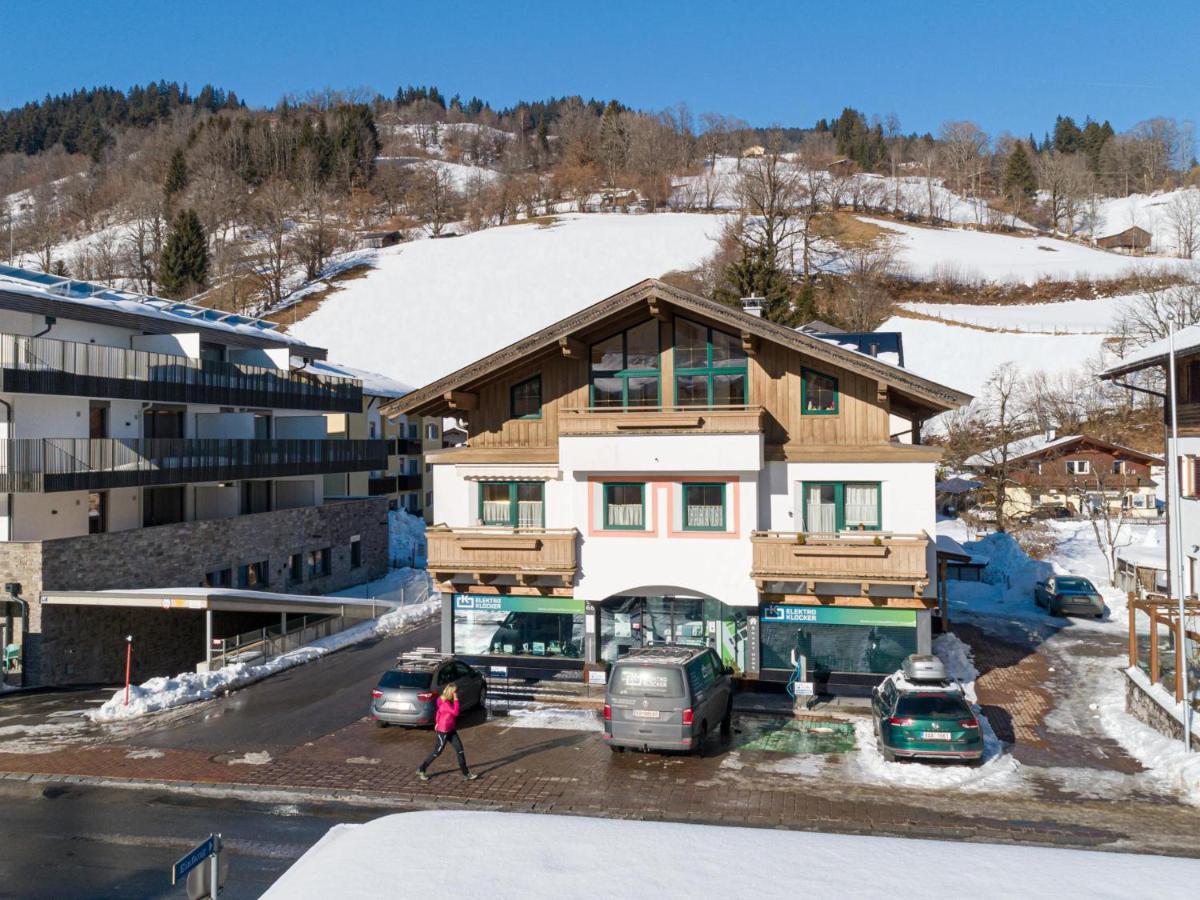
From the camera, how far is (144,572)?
2984 centimetres

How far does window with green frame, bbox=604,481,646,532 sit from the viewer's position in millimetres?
23328

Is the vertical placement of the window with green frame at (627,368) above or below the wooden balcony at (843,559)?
above

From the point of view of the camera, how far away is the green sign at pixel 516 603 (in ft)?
78.7

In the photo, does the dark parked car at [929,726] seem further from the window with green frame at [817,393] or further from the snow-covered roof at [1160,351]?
the snow-covered roof at [1160,351]

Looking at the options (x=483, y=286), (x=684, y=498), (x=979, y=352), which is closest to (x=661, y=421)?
(x=684, y=498)

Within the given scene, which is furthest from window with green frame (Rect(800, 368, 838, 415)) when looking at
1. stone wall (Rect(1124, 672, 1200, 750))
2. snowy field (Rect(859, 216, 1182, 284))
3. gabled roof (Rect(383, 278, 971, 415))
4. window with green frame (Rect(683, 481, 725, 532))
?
snowy field (Rect(859, 216, 1182, 284))

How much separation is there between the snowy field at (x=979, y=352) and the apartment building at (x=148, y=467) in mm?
54727

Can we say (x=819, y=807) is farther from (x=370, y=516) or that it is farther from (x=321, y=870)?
(x=370, y=516)

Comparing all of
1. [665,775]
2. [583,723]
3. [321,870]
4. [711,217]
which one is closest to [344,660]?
[583,723]

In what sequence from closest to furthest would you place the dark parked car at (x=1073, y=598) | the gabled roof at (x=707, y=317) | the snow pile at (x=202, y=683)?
the gabled roof at (x=707, y=317), the snow pile at (x=202, y=683), the dark parked car at (x=1073, y=598)

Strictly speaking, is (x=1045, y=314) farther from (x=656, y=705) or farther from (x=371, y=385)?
(x=656, y=705)

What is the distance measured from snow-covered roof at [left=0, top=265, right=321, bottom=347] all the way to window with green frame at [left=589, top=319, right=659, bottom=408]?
57.7 ft

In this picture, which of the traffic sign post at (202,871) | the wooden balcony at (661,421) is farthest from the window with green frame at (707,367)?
the traffic sign post at (202,871)

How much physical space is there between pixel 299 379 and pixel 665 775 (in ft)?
94.6
